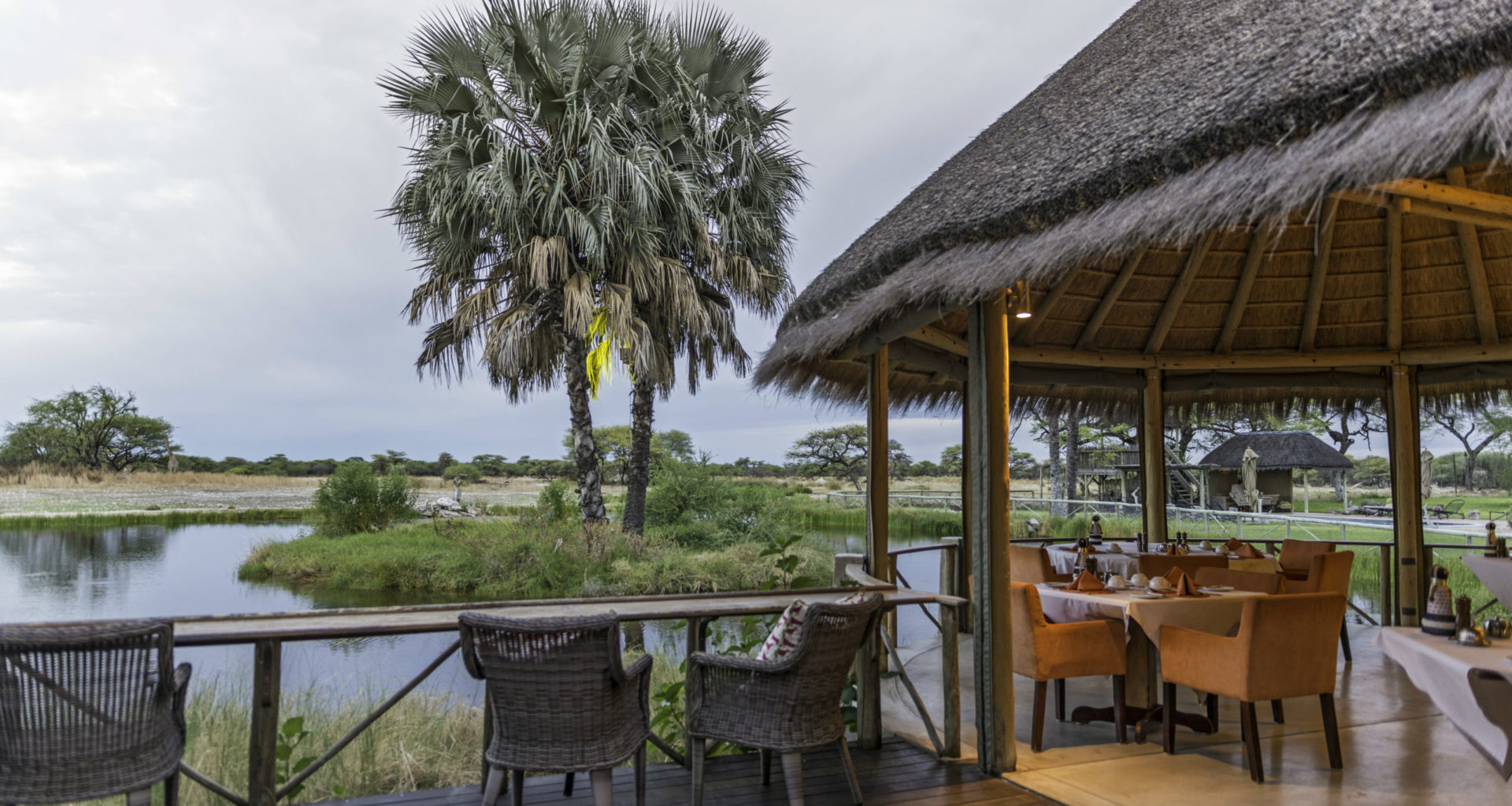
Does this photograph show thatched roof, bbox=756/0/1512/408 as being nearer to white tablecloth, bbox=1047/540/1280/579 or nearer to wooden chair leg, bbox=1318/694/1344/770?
white tablecloth, bbox=1047/540/1280/579

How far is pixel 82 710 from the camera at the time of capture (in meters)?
2.23

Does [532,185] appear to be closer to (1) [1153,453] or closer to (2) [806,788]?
(1) [1153,453]

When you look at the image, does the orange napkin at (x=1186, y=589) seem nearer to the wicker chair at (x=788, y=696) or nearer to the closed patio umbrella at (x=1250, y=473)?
the wicker chair at (x=788, y=696)

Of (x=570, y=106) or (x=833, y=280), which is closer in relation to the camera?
(x=833, y=280)

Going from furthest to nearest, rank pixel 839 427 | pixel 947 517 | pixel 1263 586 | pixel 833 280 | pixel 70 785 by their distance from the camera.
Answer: pixel 839 427, pixel 947 517, pixel 1263 586, pixel 833 280, pixel 70 785

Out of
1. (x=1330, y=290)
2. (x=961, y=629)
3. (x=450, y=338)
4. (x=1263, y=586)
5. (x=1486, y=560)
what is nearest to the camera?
(x=1263, y=586)

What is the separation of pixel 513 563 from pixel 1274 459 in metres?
19.6

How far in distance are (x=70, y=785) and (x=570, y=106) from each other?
9798 mm

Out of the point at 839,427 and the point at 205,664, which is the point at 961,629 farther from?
the point at 839,427

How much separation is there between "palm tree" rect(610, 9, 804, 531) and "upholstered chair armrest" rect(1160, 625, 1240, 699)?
26.8ft

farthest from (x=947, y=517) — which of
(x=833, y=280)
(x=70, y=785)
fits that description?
(x=70, y=785)

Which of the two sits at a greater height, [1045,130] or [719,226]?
[719,226]

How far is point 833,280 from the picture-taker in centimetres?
409

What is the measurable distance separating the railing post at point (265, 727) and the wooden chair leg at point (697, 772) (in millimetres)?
1410
